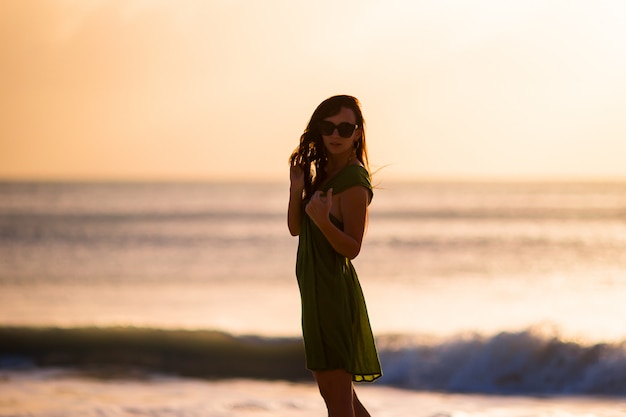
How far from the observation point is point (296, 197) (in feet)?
16.8

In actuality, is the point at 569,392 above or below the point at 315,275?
below

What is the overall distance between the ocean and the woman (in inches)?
157

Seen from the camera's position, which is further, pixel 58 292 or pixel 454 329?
pixel 58 292

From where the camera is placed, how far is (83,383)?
34.9 feet

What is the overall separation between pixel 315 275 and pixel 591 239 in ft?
111

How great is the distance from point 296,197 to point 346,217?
276 mm

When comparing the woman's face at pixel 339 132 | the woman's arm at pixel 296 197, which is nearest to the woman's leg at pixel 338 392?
the woman's arm at pixel 296 197

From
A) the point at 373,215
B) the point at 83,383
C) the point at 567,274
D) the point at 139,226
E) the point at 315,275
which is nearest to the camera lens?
the point at 315,275

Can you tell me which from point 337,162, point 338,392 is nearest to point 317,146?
point 337,162

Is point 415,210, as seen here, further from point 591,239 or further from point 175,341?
point 175,341

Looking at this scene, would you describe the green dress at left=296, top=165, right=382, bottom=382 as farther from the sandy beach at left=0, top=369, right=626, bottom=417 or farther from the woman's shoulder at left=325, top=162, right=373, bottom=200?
the sandy beach at left=0, top=369, right=626, bottom=417

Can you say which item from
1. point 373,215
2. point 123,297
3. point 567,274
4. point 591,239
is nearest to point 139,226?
point 373,215

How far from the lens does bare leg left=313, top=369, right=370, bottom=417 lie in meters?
5.01

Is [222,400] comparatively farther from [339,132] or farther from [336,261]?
[339,132]
